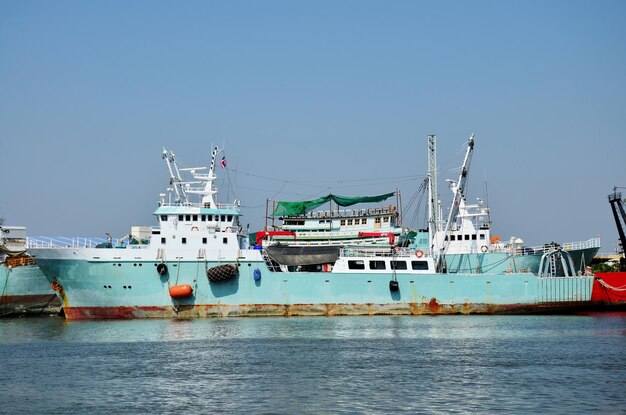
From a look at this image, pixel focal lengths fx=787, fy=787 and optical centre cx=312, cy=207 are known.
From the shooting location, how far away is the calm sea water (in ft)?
74.3

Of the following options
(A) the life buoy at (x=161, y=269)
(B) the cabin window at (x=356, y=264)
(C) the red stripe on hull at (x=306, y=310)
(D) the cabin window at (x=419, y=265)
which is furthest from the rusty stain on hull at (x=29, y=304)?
(D) the cabin window at (x=419, y=265)

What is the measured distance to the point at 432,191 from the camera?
5066cm

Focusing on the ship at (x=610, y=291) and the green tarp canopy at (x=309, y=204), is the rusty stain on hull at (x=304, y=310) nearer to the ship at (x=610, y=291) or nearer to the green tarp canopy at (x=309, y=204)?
the ship at (x=610, y=291)

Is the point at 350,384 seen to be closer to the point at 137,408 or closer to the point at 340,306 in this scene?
the point at 137,408

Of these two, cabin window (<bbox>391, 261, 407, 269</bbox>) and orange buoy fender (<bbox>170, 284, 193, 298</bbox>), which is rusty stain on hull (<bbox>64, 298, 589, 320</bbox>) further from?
cabin window (<bbox>391, 261, 407, 269</bbox>)

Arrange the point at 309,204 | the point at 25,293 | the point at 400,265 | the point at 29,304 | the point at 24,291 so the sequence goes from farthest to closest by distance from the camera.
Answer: the point at 309,204, the point at 29,304, the point at 25,293, the point at 24,291, the point at 400,265

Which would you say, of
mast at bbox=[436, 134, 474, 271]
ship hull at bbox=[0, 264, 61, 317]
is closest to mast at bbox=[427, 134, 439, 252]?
mast at bbox=[436, 134, 474, 271]

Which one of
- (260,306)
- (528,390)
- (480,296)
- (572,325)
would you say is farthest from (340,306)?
(528,390)

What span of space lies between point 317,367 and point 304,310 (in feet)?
56.7

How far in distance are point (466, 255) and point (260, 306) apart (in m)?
13.8

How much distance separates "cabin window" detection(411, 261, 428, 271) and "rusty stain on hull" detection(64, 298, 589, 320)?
2.11 m

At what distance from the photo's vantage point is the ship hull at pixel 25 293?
168 feet

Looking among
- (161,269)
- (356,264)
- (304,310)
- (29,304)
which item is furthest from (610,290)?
(29,304)

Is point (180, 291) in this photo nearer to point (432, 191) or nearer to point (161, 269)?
point (161, 269)
